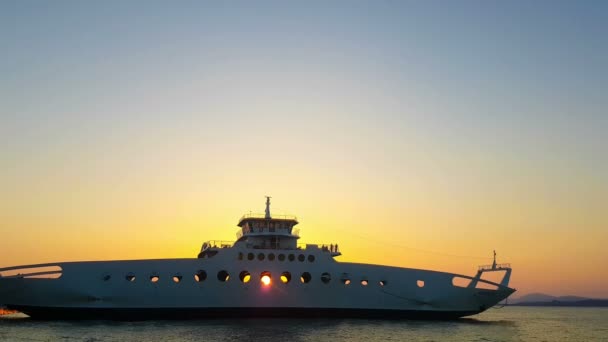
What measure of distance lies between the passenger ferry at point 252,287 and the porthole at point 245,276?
10 cm

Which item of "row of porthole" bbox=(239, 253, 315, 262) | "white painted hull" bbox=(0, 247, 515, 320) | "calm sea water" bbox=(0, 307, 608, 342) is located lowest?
"calm sea water" bbox=(0, 307, 608, 342)

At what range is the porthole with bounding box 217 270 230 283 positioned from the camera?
3643cm

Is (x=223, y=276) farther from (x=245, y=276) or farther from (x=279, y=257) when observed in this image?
(x=279, y=257)

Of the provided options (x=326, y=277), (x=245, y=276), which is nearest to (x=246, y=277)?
(x=245, y=276)

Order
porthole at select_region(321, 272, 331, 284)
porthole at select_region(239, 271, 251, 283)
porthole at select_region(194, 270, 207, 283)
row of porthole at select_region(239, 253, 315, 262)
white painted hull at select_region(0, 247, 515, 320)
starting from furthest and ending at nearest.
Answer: porthole at select_region(321, 272, 331, 284) → row of porthole at select_region(239, 253, 315, 262) → porthole at select_region(239, 271, 251, 283) → porthole at select_region(194, 270, 207, 283) → white painted hull at select_region(0, 247, 515, 320)

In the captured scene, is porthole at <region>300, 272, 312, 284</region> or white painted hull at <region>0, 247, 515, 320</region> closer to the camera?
white painted hull at <region>0, 247, 515, 320</region>

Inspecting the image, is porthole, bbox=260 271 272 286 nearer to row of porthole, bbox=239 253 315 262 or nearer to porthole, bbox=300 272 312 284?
row of porthole, bbox=239 253 315 262

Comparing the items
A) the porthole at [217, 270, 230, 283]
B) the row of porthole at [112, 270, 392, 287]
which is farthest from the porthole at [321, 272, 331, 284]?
the porthole at [217, 270, 230, 283]

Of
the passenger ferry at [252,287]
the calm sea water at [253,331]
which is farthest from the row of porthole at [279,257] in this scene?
the calm sea water at [253,331]

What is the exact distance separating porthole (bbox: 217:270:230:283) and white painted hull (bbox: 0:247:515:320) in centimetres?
23

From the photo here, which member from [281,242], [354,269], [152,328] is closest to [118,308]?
[152,328]

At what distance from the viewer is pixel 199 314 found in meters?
36.0

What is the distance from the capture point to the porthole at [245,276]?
37006 millimetres

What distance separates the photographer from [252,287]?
121 feet
